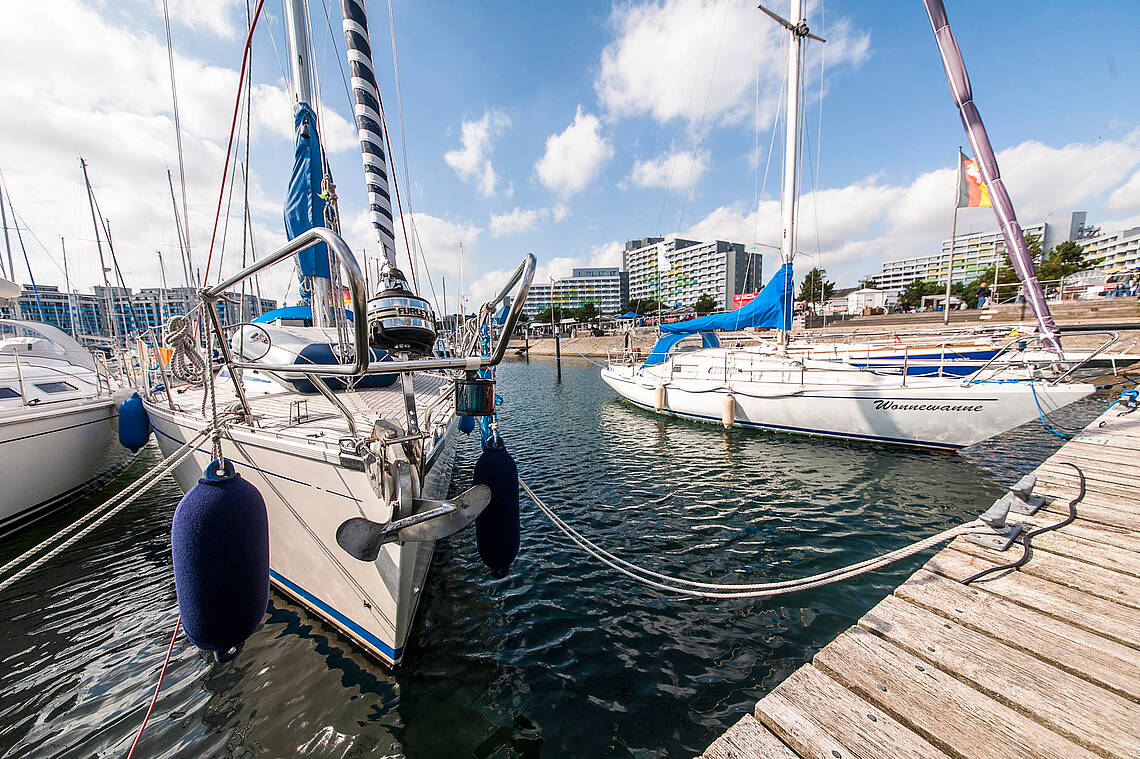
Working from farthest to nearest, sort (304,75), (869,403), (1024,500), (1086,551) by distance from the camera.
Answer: (869,403) → (304,75) → (1024,500) → (1086,551)

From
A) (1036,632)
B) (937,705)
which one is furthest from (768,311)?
(937,705)

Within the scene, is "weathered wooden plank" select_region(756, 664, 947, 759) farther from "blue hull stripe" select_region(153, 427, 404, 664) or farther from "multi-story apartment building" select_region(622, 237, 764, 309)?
"multi-story apartment building" select_region(622, 237, 764, 309)

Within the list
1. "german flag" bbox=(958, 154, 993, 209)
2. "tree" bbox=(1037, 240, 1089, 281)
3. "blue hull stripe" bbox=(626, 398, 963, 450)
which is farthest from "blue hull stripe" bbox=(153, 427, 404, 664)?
"tree" bbox=(1037, 240, 1089, 281)

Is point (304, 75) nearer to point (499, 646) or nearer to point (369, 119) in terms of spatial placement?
point (369, 119)

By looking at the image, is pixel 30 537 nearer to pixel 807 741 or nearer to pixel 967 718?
pixel 807 741

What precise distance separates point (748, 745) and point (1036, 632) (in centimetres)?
192

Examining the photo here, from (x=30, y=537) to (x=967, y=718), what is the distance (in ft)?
33.8

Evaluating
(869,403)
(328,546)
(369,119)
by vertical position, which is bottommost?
(869,403)

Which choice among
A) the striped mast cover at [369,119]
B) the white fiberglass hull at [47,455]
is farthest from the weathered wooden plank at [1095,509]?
the white fiberglass hull at [47,455]

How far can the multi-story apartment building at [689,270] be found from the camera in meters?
94.0

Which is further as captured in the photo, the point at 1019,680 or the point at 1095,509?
the point at 1095,509

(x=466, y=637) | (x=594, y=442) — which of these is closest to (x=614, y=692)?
(x=466, y=637)

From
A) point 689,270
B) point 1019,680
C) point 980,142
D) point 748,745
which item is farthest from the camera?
point 689,270

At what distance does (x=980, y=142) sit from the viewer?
798 centimetres
